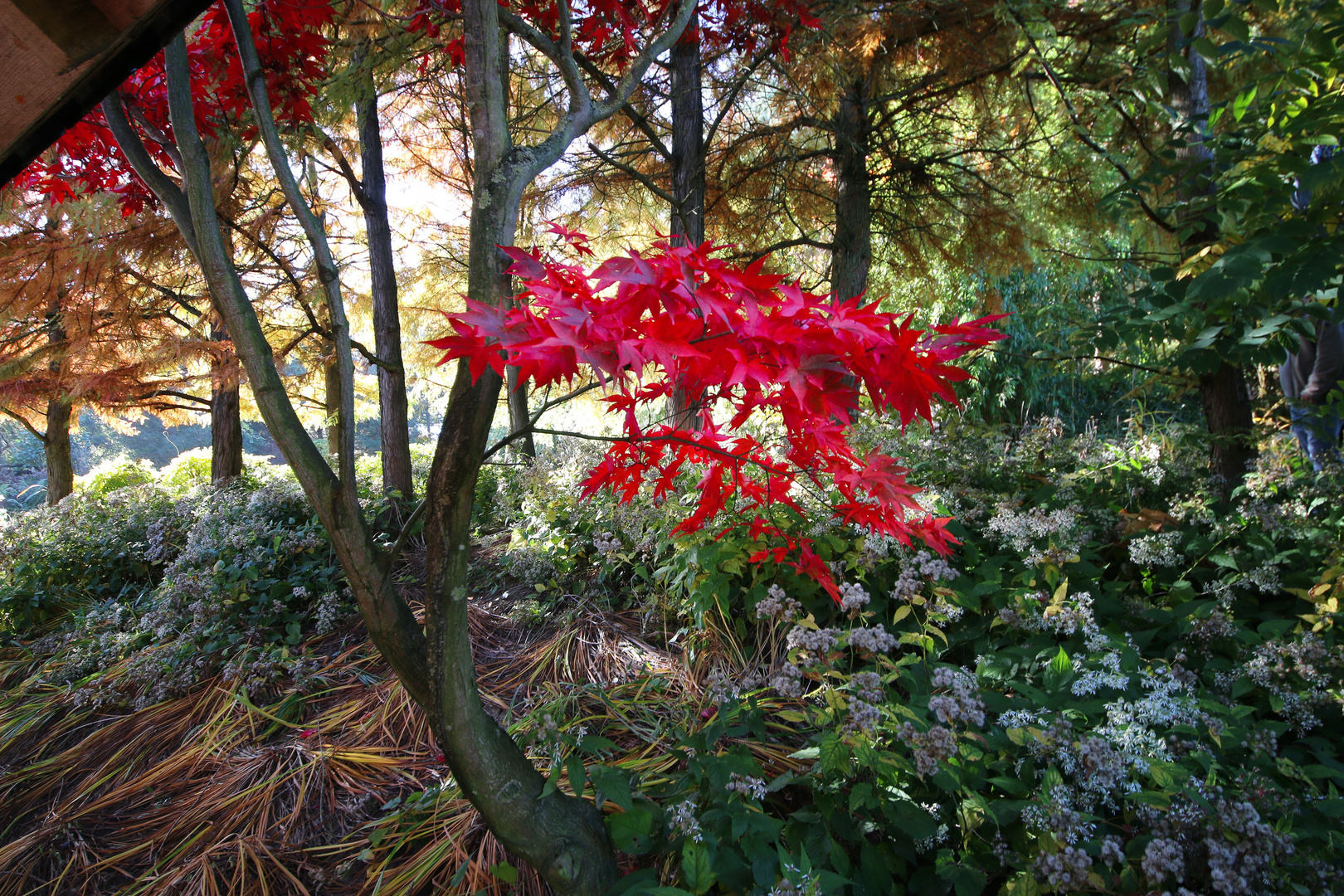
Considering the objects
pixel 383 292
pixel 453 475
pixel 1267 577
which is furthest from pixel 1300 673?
pixel 383 292

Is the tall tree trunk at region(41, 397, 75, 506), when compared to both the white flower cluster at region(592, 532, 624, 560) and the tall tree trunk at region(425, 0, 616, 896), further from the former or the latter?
the tall tree trunk at region(425, 0, 616, 896)

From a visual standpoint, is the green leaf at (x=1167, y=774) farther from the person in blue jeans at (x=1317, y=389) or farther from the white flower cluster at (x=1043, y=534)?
the person in blue jeans at (x=1317, y=389)

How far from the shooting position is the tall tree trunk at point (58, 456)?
6.40 meters

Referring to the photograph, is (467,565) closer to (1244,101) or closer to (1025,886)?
(1025,886)

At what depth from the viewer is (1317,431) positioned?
7.47ft

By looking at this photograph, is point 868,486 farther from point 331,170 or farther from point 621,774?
point 331,170

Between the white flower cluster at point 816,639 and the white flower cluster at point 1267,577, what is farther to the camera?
the white flower cluster at point 1267,577

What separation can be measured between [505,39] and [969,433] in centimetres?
279

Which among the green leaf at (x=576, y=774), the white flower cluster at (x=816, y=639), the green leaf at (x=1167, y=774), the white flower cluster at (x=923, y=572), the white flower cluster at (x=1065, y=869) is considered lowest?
the white flower cluster at (x=1065, y=869)

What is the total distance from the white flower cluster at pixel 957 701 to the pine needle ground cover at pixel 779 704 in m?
0.01

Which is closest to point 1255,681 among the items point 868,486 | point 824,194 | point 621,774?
point 868,486

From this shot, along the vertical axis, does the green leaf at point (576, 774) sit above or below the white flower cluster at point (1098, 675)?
below

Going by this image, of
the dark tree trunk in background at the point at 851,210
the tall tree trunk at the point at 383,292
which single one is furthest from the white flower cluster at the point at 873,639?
the tall tree trunk at the point at 383,292

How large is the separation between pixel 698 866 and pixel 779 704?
3.05 ft
